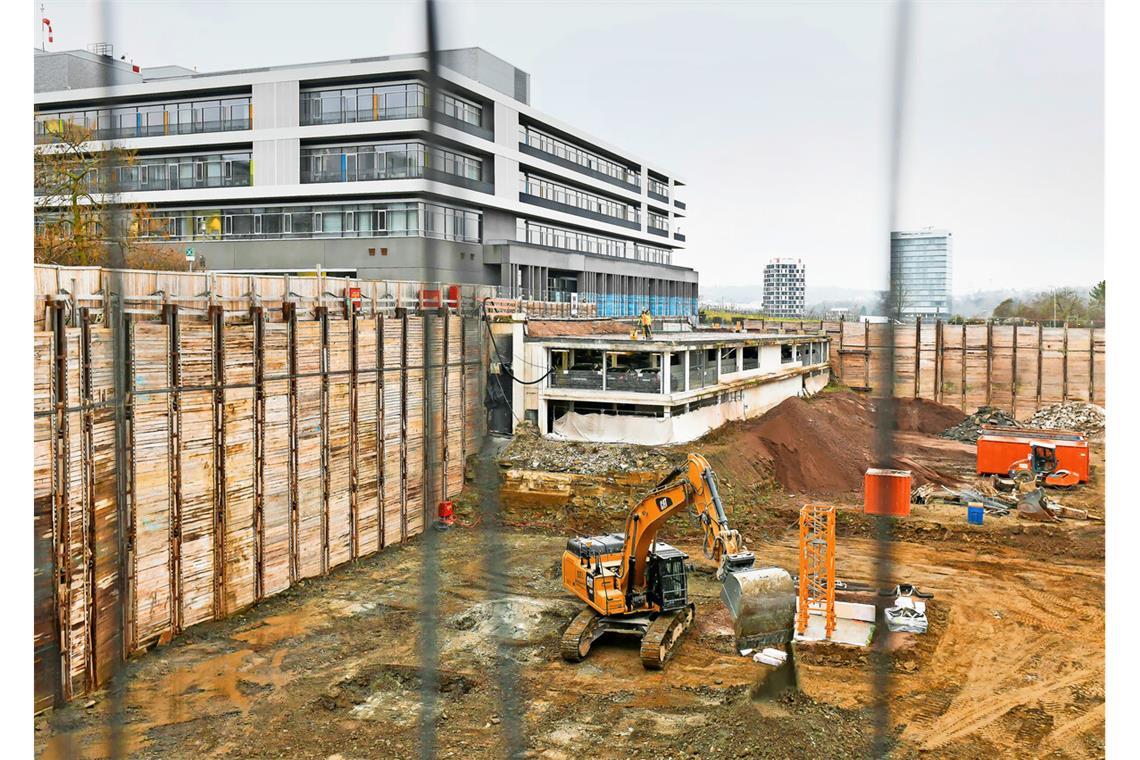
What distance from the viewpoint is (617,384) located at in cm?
1134

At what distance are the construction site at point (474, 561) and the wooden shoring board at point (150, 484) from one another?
0.07ft

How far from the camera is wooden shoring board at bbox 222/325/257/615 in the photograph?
6887 millimetres

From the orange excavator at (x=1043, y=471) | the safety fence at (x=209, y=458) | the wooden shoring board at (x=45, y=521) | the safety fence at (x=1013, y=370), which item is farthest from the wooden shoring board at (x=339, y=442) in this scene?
the safety fence at (x=1013, y=370)

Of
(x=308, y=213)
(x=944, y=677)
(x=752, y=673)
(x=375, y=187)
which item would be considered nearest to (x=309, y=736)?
(x=752, y=673)

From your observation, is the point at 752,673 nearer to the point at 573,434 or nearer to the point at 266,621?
the point at 266,621

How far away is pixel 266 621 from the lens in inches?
276

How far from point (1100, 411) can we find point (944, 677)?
13.4 metres

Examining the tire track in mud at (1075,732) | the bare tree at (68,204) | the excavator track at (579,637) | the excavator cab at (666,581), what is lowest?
the tire track in mud at (1075,732)

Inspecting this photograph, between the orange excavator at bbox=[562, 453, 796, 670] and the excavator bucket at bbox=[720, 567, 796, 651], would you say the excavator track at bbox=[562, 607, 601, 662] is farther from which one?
the excavator bucket at bbox=[720, 567, 796, 651]

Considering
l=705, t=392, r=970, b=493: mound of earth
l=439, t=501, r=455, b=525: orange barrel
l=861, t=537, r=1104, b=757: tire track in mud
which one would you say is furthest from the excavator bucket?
l=705, t=392, r=970, b=493: mound of earth

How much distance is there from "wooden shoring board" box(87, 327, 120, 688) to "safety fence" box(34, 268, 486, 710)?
0.01 metres

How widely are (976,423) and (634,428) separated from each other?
921 cm

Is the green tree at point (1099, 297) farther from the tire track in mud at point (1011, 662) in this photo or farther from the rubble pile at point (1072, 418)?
the rubble pile at point (1072, 418)

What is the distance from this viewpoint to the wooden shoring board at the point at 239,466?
6.89 meters
